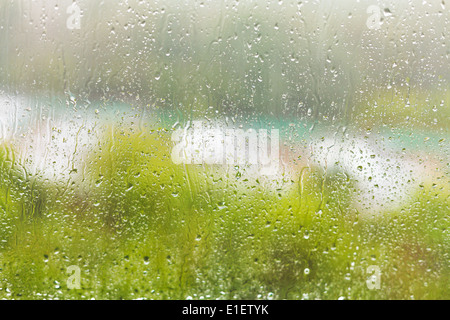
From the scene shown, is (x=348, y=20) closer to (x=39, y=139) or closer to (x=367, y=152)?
(x=367, y=152)

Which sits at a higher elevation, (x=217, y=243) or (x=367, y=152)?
(x=367, y=152)

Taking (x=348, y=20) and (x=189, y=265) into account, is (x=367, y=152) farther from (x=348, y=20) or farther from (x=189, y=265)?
(x=189, y=265)

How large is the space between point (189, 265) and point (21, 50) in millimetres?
810

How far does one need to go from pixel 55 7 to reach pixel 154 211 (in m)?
0.67

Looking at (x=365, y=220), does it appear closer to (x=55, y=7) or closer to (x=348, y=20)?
(x=348, y=20)

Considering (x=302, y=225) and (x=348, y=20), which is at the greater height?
(x=348, y=20)

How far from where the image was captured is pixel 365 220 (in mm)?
1137

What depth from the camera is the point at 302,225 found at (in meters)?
1.13

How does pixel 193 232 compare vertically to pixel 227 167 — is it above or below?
below

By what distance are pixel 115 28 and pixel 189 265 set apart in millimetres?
737

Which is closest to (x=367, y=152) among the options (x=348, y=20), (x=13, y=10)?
(x=348, y=20)

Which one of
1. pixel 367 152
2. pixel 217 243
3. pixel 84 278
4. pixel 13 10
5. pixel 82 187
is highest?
pixel 13 10

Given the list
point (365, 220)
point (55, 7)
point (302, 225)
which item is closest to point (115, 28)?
point (55, 7)

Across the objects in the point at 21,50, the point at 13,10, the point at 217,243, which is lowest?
the point at 217,243
